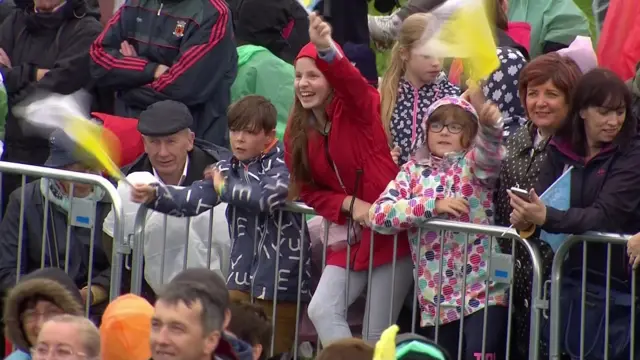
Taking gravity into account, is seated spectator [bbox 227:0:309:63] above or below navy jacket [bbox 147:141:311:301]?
above

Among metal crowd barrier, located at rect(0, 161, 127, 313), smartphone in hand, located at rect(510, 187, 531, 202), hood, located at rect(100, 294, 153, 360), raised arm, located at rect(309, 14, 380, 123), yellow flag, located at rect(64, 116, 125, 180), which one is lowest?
hood, located at rect(100, 294, 153, 360)

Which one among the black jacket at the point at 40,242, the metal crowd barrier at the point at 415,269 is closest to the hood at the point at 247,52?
the black jacket at the point at 40,242

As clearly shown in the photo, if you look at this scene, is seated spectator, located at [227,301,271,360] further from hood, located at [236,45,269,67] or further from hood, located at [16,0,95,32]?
hood, located at [16,0,95,32]

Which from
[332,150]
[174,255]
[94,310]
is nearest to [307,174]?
[332,150]

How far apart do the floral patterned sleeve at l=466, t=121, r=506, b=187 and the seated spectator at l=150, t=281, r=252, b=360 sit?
1743 mm

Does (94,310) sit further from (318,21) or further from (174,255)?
(318,21)

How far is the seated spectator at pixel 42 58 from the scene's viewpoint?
1052 cm

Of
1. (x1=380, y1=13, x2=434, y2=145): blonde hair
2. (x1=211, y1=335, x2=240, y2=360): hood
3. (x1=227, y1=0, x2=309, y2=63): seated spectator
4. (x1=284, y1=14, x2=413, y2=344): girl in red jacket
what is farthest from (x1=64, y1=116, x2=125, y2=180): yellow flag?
(x1=227, y1=0, x2=309, y2=63): seated spectator

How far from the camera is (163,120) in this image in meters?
9.17

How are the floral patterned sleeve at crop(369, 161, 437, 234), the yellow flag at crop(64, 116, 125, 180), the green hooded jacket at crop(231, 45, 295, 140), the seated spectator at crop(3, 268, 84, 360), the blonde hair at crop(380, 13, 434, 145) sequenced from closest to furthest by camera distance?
the seated spectator at crop(3, 268, 84, 360) < the floral patterned sleeve at crop(369, 161, 437, 234) < the yellow flag at crop(64, 116, 125, 180) < the blonde hair at crop(380, 13, 434, 145) < the green hooded jacket at crop(231, 45, 295, 140)

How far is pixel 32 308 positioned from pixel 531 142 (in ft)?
8.59

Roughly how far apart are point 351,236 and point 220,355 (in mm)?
1734

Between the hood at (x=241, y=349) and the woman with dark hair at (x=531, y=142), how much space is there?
5.38 feet

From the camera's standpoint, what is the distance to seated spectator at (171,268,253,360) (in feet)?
22.5
